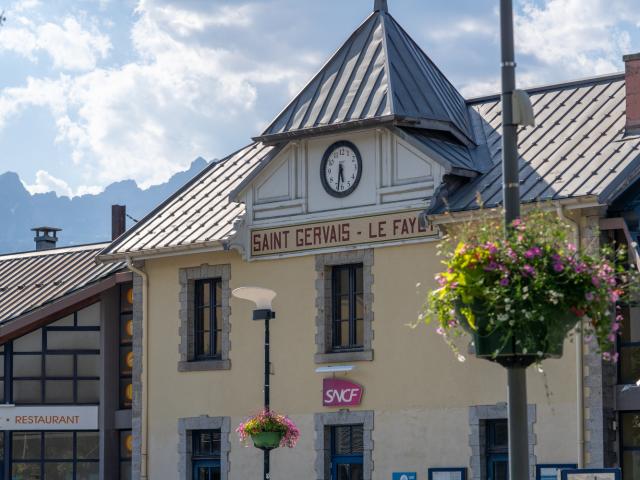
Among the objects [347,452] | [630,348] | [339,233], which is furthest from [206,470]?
[630,348]

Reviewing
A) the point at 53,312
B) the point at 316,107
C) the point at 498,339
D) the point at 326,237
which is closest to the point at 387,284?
the point at 326,237

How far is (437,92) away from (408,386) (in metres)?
5.39

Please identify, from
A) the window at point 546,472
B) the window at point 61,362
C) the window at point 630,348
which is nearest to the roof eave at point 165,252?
the window at point 61,362

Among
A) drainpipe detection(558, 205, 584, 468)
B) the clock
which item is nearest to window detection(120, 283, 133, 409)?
the clock

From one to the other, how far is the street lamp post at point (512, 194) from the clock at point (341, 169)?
1260 cm

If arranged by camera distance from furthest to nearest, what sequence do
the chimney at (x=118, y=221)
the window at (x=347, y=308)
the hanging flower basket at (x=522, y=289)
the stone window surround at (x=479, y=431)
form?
the chimney at (x=118, y=221) → the window at (x=347, y=308) → the stone window surround at (x=479, y=431) → the hanging flower basket at (x=522, y=289)

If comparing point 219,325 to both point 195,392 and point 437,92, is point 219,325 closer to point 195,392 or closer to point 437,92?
point 195,392

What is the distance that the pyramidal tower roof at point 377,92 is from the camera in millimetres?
25984

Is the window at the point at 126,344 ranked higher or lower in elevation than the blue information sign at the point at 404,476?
higher

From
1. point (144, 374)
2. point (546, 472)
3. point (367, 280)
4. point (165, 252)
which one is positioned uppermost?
point (165, 252)

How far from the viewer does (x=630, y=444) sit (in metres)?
23.5

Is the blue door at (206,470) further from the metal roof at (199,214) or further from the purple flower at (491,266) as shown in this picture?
the purple flower at (491,266)

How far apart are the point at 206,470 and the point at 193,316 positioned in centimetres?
289

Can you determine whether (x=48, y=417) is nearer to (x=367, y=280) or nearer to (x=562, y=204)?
(x=367, y=280)
